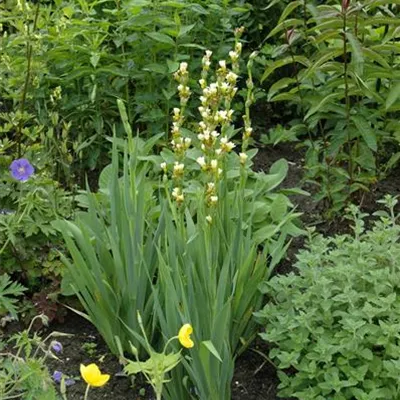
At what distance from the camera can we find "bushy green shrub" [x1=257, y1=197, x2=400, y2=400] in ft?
7.91

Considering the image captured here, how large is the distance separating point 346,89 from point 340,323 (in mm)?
1123

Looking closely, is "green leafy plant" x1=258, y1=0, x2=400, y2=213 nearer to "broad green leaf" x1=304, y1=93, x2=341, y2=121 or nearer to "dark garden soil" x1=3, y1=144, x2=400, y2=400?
"broad green leaf" x1=304, y1=93, x2=341, y2=121

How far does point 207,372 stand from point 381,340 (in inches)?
19.7

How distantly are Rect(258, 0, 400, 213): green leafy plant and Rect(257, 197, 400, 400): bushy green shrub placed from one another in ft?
2.38

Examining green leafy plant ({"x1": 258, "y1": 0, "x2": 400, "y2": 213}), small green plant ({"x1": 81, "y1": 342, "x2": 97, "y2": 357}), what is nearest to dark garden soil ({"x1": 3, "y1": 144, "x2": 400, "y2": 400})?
small green plant ({"x1": 81, "y1": 342, "x2": 97, "y2": 357})

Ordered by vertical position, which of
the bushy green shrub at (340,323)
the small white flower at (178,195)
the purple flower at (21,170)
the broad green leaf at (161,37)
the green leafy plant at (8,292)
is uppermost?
the small white flower at (178,195)

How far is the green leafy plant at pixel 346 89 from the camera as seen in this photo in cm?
325

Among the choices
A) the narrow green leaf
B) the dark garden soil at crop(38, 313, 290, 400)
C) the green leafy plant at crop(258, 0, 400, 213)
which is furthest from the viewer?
the green leafy plant at crop(258, 0, 400, 213)

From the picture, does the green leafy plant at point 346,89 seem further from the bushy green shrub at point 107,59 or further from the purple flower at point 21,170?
the purple flower at point 21,170

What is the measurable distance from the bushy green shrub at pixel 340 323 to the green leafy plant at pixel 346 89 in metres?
0.72

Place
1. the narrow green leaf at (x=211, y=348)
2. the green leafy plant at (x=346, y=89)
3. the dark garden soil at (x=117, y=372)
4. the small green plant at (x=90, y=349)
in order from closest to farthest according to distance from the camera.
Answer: the narrow green leaf at (x=211, y=348) < the dark garden soil at (x=117, y=372) < the small green plant at (x=90, y=349) < the green leafy plant at (x=346, y=89)

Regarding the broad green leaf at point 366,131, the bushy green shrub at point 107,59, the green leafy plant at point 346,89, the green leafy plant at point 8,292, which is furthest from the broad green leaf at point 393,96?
the green leafy plant at point 8,292

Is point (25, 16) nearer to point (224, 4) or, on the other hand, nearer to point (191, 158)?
point (191, 158)

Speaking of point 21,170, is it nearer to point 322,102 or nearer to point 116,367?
point 116,367
